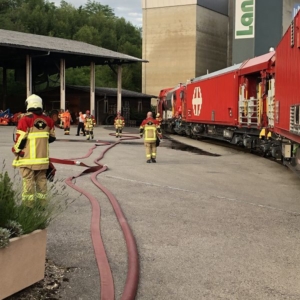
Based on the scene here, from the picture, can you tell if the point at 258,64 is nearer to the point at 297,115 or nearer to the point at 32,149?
the point at 297,115

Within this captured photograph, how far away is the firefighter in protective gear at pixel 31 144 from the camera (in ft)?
20.4

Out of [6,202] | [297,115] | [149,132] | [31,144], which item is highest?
[297,115]

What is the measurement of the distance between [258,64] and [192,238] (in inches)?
430

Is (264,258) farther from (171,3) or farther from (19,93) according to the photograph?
(171,3)

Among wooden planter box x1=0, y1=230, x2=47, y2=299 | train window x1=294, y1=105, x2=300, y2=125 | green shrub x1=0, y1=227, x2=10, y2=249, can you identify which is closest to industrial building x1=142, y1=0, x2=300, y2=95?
train window x1=294, y1=105, x2=300, y2=125

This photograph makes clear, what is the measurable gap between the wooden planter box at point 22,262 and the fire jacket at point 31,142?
2211mm

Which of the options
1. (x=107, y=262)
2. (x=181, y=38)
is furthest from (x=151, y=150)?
(x=181, y=38)

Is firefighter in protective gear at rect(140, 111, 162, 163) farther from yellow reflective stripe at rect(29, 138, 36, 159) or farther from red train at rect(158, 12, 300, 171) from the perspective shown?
yellow reflective stripe at rect(29, 138, 36, 159)

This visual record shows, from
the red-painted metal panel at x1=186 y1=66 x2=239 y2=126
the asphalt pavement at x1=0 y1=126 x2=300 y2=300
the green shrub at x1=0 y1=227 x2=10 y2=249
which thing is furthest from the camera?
the red-painted metal panel at x1=186 y1=66 x2=239 y2=126

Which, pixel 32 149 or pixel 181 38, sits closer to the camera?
pixel 32 149

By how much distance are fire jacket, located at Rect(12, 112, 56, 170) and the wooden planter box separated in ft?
7.25

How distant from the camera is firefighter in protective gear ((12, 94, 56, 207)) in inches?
245

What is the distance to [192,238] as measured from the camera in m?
6.17

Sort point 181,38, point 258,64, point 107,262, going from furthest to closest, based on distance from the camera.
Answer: point 181,38
point 258,64
point 107,262
